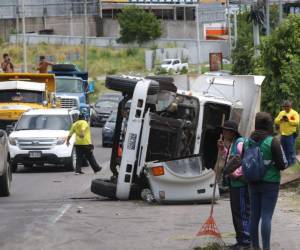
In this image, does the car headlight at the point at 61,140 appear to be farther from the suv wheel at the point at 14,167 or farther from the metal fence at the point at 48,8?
the metal fence at the point at 48,8

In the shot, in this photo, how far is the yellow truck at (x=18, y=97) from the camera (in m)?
32.4

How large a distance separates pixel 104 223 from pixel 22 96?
20.1m

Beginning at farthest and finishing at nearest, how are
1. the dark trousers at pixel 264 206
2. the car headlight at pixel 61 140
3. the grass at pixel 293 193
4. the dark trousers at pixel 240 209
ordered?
1. the car headlight at pixel 61 140
2. the grass at pixel 293 193
3. the dark trousers at pixel 240 209
4. the dark trousers at pixel 264 206

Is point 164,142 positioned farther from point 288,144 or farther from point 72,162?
point 72,162

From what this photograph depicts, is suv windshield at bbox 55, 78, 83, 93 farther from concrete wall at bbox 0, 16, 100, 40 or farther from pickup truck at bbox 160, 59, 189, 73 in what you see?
concrete wall at bbox 0, 16, 100, 40

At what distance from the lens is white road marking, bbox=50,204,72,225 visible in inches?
552

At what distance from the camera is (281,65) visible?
27500 mm

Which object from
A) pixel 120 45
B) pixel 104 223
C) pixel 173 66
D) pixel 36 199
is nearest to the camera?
pixel 104 223

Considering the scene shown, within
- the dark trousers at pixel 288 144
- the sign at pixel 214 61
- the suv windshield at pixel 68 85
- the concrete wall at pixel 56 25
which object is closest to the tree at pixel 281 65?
the dark trousers at pixel 288 144

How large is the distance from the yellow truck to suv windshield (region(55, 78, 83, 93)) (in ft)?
20.5

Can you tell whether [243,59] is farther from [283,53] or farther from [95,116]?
[283,53]

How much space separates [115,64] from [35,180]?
230 feet

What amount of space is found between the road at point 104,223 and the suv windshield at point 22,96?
14.3 meters

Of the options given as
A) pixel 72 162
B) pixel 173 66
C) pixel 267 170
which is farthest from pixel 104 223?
pixel 173 66
